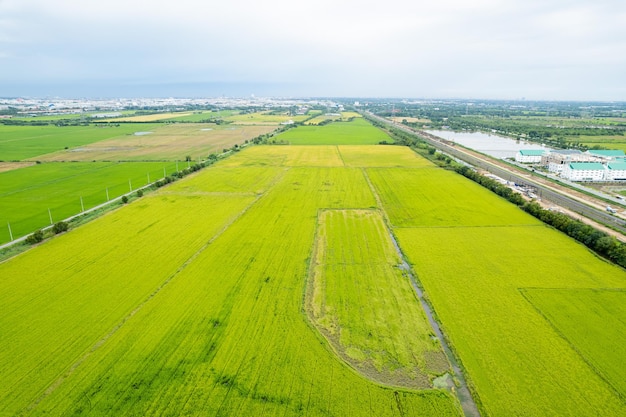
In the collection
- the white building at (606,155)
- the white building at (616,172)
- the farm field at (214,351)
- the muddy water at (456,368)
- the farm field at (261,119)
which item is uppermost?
the farm field at (261,119)

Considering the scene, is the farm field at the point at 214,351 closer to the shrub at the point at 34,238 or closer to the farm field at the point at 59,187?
the shrub at the point at 34,238

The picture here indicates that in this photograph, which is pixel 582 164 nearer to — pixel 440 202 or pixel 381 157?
pixel 440 202

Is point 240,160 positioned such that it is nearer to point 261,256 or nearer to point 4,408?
point 261,256

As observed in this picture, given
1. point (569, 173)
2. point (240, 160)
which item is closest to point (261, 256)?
point (240, 160)

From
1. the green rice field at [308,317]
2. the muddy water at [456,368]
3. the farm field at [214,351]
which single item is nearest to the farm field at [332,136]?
the green rice field at [308,317]

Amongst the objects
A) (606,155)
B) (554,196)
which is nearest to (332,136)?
(606,155)

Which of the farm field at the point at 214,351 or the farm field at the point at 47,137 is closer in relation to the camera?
the farm field at the point at 214,351
